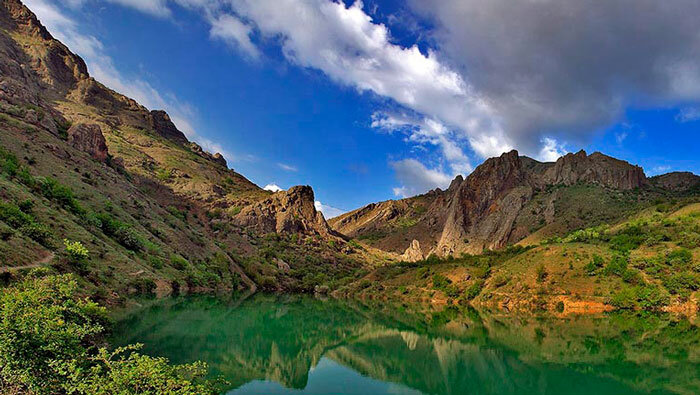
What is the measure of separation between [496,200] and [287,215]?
8657cm

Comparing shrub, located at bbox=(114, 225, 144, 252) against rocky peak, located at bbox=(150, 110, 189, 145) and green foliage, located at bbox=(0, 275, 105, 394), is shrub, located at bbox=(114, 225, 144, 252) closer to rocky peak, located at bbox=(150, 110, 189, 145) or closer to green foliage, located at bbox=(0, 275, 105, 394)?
green foliage, located at bbox=(0, 275, 105, 394)

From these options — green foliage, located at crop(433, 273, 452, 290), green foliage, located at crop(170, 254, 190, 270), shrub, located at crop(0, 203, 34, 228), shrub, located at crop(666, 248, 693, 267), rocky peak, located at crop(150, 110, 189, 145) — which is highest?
rocky peak, located at crop(150, 110, 189, 145)

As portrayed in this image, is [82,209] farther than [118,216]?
No

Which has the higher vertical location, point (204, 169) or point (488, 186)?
point (488, 186)

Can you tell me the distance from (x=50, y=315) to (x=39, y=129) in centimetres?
6422

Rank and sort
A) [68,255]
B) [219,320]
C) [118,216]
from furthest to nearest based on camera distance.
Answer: [118,216] < [219,320] < [68,255]

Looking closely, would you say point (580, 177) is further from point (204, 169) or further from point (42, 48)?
point (42, 48)

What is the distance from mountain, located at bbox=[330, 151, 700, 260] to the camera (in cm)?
11794

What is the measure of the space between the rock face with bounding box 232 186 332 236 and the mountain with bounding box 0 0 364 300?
436 millimetres

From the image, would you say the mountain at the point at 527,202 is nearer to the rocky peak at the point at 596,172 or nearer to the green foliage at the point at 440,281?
the rocky peak at the point at 596,172

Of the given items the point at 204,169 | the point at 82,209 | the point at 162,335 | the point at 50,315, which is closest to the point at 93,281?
the point at 162,335

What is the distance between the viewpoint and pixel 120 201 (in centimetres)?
5947

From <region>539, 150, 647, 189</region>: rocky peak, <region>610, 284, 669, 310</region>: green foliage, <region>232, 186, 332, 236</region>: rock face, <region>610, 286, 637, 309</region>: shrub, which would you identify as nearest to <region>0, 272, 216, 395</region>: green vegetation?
<region>610, 286, 637, 309</region>: shrub

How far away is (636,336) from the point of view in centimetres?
3881
